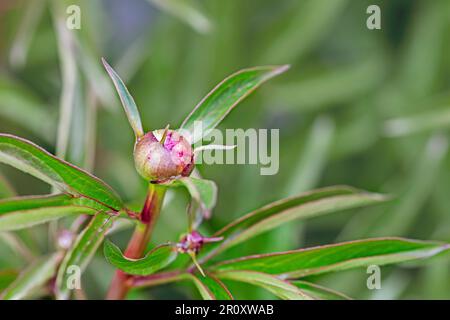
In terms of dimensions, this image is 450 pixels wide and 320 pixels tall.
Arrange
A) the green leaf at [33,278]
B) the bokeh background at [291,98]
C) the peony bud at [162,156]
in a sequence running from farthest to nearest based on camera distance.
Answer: the bokeh background at [291,98] < the green leaf at [33,278] < the peony bud at [162,156]

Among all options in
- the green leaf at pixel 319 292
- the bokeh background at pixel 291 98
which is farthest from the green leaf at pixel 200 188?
the bokeh background at pixel 291 98

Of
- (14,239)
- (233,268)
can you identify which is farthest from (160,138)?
(14,239)

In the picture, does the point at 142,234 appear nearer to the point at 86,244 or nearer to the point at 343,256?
the point at 86,244

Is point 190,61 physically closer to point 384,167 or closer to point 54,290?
point 384,167

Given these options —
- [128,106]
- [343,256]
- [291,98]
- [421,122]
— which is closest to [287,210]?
[343,256]

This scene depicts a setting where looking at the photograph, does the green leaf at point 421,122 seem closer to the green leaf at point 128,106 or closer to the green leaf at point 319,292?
the green leaf at point 319,292
